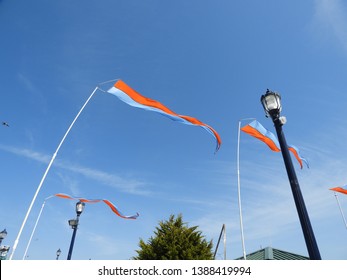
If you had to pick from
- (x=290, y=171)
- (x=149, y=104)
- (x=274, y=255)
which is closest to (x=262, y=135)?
(x=149, y=104)

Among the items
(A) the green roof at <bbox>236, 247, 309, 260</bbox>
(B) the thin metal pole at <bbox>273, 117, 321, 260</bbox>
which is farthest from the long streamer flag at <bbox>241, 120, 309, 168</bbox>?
(A) the green roof at <bbox>236, 247, 309, 260</bbox>

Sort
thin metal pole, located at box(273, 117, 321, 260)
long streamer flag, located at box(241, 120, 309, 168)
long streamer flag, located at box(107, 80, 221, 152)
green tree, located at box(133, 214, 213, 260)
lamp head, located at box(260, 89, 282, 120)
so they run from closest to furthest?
1. thin metal pole, located at box(273, 117, 321, 260)
2. lamp head, located at box(260, 89, 282, 120)
3. long streamer flag, located at box(107, 80, 221, 152)
4. long streamer flag, located at box(241, 120, 309, 168)
5. green tree, located at box(133, 214, 213, 260)

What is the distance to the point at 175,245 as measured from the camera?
16219 mm

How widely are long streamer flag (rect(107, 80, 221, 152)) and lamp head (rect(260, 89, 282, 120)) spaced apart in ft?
16.2

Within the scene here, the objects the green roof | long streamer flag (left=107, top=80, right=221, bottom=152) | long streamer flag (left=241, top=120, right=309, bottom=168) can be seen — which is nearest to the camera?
long streamer flag (left=107, top=80, right=221, bottom=152)

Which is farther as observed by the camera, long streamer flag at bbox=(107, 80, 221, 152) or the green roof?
the green roof

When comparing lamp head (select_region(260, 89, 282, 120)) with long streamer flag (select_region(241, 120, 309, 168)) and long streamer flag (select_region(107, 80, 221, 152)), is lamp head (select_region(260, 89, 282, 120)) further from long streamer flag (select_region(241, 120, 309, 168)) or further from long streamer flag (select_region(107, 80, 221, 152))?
long streamer flag (select_region(241, 120, 309, 168))

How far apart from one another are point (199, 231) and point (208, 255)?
168cm

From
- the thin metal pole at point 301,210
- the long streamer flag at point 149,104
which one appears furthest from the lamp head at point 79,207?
the thin metal pole at point 301,210

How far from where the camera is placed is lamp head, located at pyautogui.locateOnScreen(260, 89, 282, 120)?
5.99 meters
